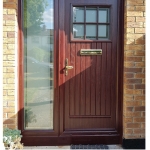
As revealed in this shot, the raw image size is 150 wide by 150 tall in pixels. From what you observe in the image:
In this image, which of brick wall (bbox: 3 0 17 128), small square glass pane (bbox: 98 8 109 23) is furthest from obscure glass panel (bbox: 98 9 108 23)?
brick wall (bbox: 3 0 17 128)

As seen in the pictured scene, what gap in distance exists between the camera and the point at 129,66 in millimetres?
2734

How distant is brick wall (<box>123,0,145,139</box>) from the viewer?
8.90ft

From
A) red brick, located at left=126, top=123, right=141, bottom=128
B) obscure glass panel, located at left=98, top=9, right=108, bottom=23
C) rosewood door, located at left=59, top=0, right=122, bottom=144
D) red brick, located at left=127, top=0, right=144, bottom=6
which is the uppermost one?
red brick, located at left=127, top=0, right=144, bottom=6

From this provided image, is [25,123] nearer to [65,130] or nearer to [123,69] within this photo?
[65,130]

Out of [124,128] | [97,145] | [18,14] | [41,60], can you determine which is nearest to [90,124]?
[97,145]

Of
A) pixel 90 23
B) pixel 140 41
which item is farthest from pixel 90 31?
pixel 140 41

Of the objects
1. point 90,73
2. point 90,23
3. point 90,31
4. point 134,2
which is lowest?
point 90,73

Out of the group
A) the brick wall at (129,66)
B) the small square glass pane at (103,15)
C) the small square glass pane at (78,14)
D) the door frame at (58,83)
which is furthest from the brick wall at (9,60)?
the small square glass pane at (103,15)

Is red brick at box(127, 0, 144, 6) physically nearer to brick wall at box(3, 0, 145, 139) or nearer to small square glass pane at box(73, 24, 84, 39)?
brick wall at box(3, 0, 145, 139)

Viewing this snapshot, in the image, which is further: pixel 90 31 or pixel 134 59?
pixel 90 31

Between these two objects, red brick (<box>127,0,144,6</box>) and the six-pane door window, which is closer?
red brick (<box>127,0,144,6</box>)

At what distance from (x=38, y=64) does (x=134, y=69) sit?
1361 mm

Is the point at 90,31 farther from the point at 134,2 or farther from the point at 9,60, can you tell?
the point at 9,60

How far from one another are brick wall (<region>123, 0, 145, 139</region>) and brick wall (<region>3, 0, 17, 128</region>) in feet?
5.00
